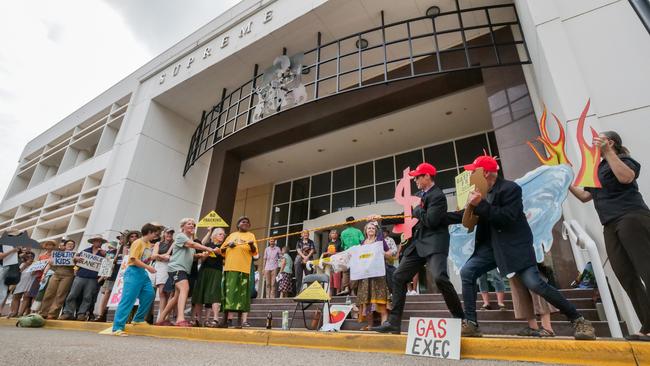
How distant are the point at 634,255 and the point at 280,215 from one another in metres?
14.4

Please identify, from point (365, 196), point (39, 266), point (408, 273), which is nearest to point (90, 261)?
point (39, 266)

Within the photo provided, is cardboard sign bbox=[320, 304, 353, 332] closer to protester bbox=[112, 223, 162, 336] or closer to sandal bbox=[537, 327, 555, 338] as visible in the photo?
protester bbox=[112, 223, 162, 336]

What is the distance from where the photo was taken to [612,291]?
4.10 m

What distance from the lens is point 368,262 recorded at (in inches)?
219

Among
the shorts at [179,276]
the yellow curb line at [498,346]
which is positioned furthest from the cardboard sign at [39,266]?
the yellow curb line at [498,346]

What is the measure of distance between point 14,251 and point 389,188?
1147cm

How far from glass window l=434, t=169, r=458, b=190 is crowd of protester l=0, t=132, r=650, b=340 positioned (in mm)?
5339

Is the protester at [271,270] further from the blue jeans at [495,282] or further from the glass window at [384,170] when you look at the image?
the blue jeans at [495,282]

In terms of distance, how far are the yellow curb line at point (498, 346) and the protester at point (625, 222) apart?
548mm

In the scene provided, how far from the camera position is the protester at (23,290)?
8.80m

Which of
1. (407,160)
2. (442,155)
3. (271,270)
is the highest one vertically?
(407,160)

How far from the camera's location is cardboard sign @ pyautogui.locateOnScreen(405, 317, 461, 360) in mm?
→ 2697

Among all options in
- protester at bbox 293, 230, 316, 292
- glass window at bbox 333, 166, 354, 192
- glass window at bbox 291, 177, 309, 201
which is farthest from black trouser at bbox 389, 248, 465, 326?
glass window at bbox 291, 177, 309, 201

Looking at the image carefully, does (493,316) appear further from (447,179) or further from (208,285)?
(447,179)
